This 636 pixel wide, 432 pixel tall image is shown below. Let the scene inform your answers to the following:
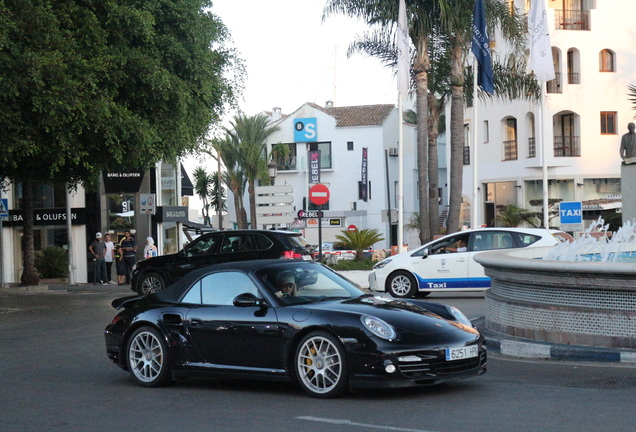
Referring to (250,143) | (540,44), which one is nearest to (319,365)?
(540,44)

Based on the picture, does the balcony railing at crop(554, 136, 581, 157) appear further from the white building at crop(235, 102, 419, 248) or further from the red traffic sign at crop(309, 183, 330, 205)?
the red traffic sign at crop(309, 183, 330, 205)

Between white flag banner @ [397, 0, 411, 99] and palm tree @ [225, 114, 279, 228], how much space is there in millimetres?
41742

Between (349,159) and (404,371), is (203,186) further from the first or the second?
(404,371)

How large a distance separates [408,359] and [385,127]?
232ft

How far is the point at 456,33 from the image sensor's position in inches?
1369

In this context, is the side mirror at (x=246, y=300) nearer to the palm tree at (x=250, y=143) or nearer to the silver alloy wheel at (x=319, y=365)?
the silver alloy wheel at (x=319, y=365)

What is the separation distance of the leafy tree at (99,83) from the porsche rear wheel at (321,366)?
43.8 feet

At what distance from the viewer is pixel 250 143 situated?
7625cm

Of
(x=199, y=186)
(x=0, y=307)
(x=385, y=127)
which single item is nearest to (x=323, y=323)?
(x=0, y=307)

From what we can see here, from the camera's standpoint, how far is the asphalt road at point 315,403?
26.4 ft

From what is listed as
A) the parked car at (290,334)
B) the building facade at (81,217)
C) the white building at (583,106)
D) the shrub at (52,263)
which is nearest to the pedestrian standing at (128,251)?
the shrub at (52,263)

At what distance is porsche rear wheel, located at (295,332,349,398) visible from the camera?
29.9ft

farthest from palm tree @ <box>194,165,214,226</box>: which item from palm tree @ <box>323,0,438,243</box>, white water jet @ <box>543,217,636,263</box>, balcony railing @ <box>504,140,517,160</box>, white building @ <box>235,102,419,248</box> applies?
white water jet @ <box>543,217,636,263</box>

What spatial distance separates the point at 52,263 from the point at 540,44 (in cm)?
2046
